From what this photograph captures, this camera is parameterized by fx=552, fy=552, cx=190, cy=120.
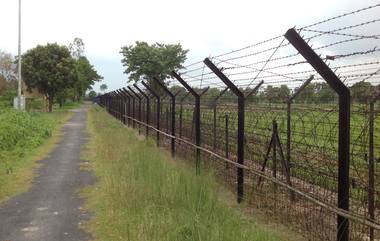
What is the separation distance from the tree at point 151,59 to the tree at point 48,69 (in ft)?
18.5

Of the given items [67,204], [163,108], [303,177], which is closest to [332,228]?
[303,177]

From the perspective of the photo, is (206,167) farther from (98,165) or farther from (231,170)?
(98,165)

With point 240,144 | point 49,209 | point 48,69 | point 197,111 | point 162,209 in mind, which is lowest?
point 49,209

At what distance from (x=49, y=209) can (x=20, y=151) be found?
756cm

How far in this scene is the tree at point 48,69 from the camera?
4422 cm

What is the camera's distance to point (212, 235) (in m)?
5.38

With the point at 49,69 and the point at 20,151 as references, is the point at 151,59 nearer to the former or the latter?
the point at 49,69

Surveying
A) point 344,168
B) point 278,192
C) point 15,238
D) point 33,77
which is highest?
point 33,77

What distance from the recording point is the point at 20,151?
50.8 ft

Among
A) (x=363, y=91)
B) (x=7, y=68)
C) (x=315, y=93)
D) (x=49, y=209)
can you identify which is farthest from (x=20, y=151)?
(x=7, y=68)

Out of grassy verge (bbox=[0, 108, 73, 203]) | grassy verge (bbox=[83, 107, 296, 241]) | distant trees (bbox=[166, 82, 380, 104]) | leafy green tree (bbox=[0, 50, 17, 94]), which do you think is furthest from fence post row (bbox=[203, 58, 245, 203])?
leafy green tree (bbox=[0, 50, 17, 94])

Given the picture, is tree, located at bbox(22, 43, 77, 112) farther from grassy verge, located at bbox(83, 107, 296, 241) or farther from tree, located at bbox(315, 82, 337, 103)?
tree, located at bbox(315, 82, 337, 103)

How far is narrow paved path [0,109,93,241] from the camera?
22.8 feet

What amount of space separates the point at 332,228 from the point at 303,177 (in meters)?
2.26
